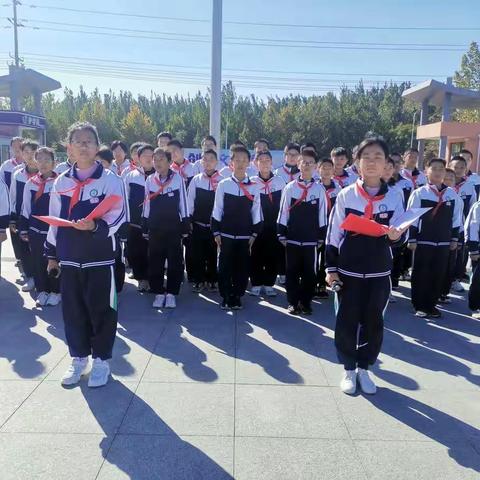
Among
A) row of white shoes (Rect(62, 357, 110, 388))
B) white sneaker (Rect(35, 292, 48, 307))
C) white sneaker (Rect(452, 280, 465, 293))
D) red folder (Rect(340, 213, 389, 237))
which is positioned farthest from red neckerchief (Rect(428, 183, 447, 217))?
white sneaker (Rect(35, 292, 48, 307))

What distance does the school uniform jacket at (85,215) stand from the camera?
3416 mm

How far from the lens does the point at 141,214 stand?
6.14 metres

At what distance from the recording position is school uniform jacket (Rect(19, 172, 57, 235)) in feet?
17.8

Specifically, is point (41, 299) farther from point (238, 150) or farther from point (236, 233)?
point (238, 150)

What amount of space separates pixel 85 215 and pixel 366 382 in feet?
8.23

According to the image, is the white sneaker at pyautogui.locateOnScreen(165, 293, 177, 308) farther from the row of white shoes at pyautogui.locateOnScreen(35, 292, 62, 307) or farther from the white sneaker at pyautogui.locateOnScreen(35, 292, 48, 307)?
the white sneaker at pyautogui.locateOnScreen(35, 292, 48, 307)

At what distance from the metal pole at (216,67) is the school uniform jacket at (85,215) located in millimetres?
6970

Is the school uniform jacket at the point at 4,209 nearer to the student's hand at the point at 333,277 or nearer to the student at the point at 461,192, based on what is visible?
the student's hand at the point at 333,277

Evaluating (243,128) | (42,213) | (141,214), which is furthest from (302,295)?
(243,128)

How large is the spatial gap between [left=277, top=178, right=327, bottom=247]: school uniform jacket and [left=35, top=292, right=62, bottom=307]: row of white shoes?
9.43ft

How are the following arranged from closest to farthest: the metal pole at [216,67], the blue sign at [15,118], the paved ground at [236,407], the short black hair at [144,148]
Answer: the paved ground at [236,407] < the short black hair at [144,148] < the metal pole at [216,67] < the blue sign at [15,118]

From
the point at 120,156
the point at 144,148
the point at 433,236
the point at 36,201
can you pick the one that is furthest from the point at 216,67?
the point at 433,236

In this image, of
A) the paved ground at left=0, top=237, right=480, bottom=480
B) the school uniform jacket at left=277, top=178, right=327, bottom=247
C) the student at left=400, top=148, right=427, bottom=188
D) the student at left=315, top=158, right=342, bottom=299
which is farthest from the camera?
the student at left=400, top=148, right=427, bottom=188

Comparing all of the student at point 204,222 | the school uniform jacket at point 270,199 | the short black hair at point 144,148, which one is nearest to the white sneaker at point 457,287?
the school uniform jacket at point 270,199
